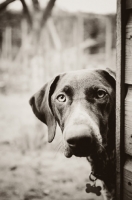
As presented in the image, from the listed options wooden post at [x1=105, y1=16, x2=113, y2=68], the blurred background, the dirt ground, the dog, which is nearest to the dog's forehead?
the dog

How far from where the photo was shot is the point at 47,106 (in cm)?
246

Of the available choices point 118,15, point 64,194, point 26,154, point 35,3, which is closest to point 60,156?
point 26,154

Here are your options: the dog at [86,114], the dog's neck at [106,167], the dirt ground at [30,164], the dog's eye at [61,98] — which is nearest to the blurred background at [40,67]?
the dirt ground at [30,164]

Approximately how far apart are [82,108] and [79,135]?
282mm

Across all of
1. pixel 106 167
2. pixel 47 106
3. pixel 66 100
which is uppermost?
pixel 66 100

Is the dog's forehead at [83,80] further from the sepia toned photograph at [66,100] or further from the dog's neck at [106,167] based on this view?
the dog's neck at [106,167]

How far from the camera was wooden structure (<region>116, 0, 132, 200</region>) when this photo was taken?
1772mm

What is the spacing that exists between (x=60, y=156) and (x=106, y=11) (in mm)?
2342

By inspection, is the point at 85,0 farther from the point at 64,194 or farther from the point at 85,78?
the point at 64,194

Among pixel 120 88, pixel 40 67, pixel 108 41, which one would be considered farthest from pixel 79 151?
pixel 40 67

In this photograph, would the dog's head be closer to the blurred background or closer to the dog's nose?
the dog's nose

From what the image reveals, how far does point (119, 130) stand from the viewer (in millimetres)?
1880

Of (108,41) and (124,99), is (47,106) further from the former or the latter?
(108,41)

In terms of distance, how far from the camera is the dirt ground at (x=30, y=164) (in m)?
3.24
